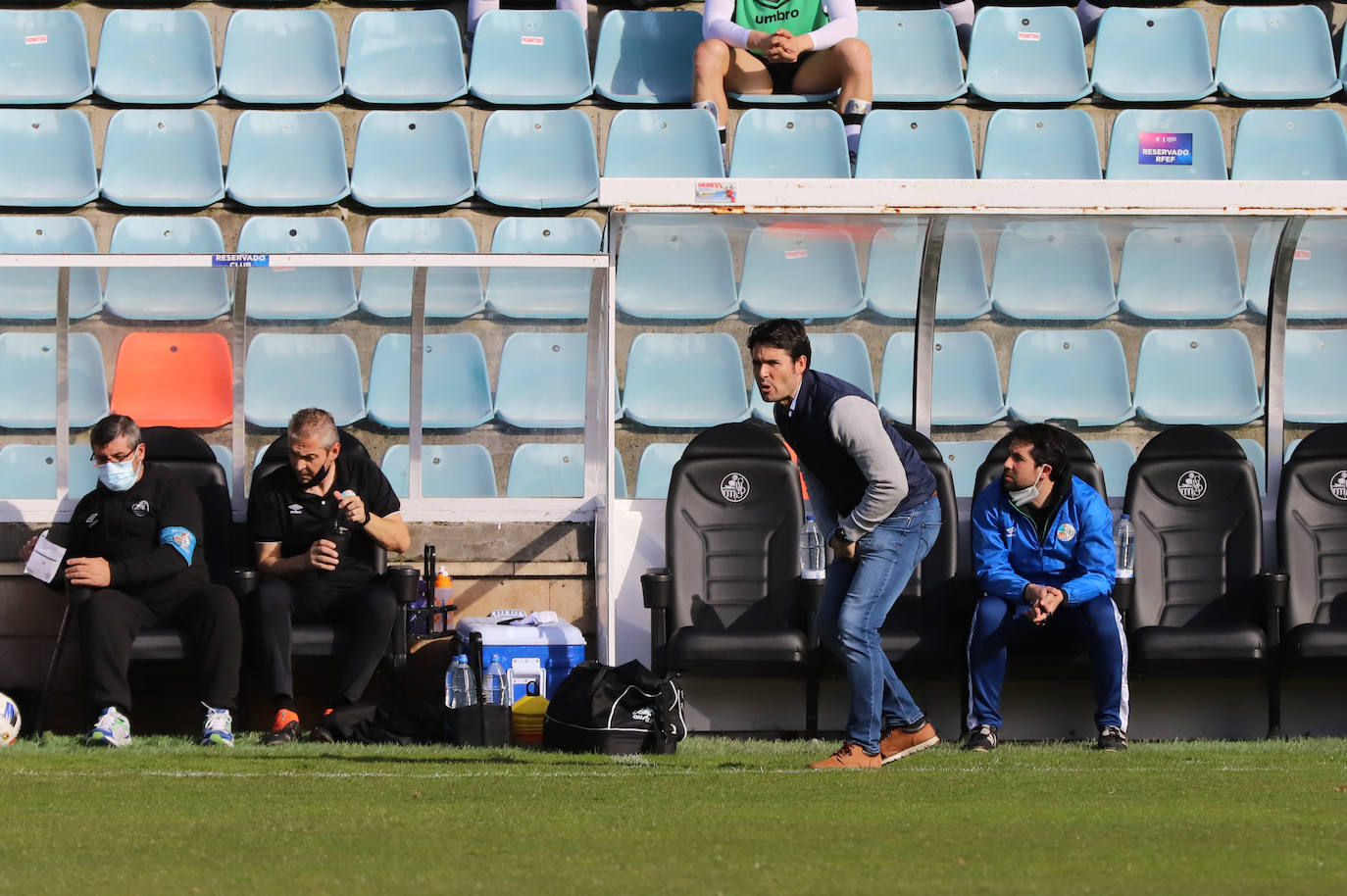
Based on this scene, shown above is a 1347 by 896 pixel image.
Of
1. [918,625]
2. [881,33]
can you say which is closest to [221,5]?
[881,33]

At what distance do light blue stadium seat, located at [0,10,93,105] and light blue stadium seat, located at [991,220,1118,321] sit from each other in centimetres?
622

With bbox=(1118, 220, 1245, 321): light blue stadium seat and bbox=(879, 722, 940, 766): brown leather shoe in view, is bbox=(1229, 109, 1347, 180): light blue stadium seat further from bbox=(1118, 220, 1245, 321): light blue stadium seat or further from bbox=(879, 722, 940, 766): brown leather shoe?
bbox=(879, 722, 940, 766): brown leather shoe

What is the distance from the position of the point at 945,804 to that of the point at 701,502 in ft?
9.07

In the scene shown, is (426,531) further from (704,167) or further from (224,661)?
(704,167)

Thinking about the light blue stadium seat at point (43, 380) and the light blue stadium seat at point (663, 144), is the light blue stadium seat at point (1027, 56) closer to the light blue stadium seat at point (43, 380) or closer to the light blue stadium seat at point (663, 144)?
the light blue stadium seat at point (663, 144)

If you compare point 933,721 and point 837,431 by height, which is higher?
point 837,431

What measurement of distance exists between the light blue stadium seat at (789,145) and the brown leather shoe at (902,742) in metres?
4.76

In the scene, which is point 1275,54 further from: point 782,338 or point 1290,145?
point 782,338

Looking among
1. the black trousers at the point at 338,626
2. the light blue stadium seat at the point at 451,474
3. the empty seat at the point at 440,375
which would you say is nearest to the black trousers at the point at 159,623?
the black trousers at the point at 338,626

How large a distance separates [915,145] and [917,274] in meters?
2.77

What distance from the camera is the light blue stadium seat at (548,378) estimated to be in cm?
761

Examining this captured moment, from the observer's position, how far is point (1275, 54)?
36.3ft

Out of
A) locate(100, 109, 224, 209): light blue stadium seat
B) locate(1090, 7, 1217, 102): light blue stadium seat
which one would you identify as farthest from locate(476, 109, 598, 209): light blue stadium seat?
locate(1090, 7, 1217, 102): light blue stadium seat

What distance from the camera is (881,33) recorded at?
1095 centimetres
